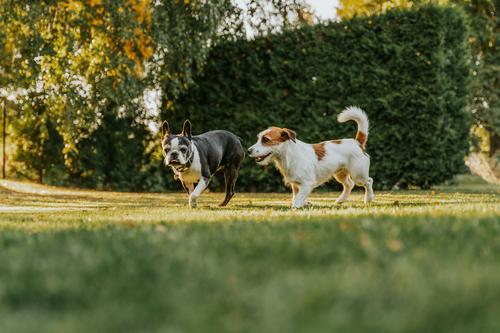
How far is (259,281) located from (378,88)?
12.5m

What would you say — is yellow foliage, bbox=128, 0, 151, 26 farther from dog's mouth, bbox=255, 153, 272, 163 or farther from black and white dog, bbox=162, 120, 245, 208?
dog's mouth, bbox=255, 153, 272, 163

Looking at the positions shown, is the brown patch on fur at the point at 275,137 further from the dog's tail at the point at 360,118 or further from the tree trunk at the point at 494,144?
the tree trunk at the point at 494,144

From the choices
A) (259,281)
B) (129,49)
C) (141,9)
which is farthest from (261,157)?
(129,49)

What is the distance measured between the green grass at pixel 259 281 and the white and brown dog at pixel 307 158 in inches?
168

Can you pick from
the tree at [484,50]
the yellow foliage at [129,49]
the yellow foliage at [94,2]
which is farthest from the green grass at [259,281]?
the tree at [484,50]

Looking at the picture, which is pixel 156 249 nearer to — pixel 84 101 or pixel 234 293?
pixel 234 293

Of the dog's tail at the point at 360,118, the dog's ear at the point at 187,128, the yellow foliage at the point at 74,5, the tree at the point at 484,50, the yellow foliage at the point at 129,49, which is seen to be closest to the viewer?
the dog's ear at the point at 187,128

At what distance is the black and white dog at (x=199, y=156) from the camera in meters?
8.53

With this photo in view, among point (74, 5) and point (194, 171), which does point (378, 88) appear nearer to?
point (194, 171)

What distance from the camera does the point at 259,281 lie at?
254 cm

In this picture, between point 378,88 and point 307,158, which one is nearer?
point 307,158

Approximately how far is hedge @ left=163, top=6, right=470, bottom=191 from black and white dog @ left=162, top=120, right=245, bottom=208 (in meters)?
5.44

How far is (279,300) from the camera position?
2.16 meters

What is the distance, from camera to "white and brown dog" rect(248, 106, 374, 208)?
8219 mm
